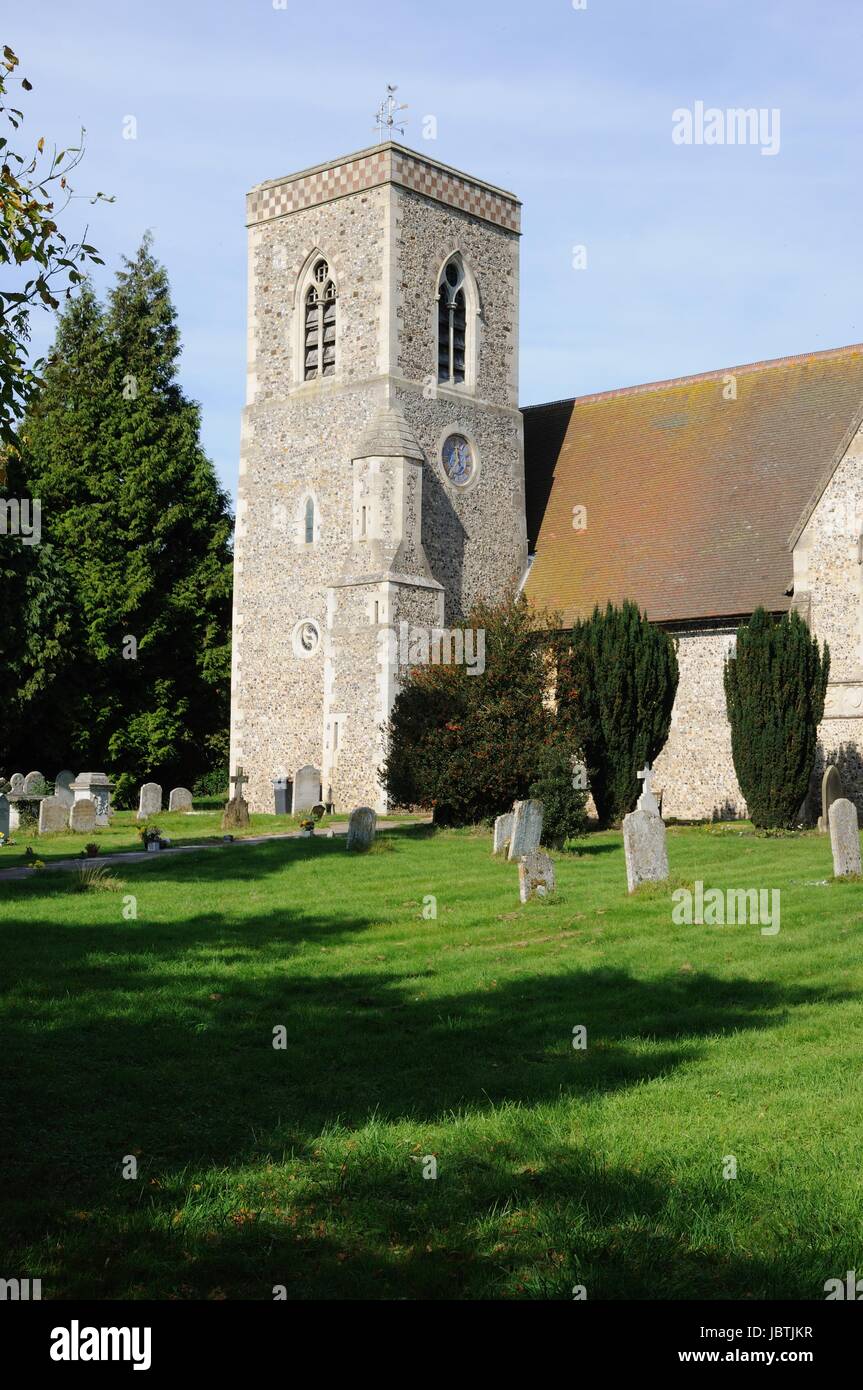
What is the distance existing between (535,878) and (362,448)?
16.0 meters

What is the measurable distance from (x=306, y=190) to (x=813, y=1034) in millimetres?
25493

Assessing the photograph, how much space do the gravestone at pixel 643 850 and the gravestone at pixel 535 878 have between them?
899mm

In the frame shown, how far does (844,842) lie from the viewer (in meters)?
14.3

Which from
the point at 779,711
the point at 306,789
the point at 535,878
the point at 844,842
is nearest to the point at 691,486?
the point at 779,711

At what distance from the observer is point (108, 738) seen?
35875mm

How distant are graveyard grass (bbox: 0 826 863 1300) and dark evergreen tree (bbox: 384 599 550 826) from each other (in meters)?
7.79

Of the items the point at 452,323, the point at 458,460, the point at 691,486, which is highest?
the point at 452,323

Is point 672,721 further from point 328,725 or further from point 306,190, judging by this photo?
point 306,190

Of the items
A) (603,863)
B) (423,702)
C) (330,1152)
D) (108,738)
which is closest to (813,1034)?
(330,1152)

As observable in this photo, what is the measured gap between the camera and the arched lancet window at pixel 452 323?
29.1 metres

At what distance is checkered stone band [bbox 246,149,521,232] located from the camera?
27.8 metres

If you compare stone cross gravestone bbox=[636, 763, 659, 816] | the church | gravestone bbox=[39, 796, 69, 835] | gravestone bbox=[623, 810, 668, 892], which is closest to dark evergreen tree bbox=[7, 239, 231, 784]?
the church

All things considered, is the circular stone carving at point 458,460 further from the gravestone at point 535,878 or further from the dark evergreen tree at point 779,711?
the gravestone at point 535,878

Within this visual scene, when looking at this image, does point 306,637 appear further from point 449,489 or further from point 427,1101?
point 427,1101
